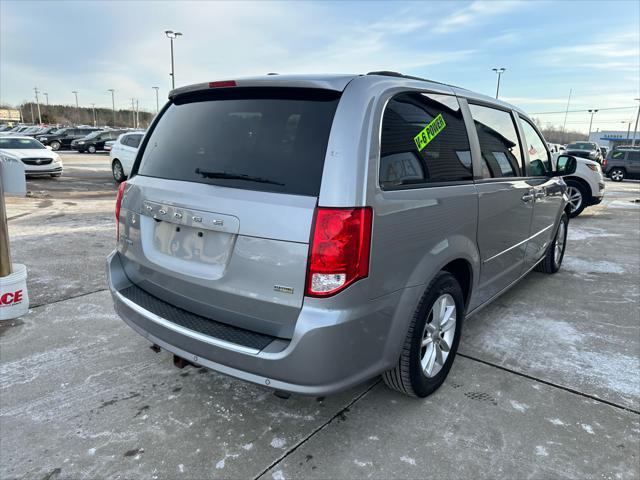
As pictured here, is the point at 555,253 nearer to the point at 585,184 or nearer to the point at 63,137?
the point at 585,184

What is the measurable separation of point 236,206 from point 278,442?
1.28 m

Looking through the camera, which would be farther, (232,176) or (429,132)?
(429,132)

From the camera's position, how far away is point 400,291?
2.28 meters

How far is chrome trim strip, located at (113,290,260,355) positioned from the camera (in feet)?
6.87

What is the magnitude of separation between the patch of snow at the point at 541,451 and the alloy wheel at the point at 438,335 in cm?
68

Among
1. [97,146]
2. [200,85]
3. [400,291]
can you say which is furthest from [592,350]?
[97,146]

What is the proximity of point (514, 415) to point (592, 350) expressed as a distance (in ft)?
4.39

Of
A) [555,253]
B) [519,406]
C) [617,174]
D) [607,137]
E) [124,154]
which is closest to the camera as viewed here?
[519,406]

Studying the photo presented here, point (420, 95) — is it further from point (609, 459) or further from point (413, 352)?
point (609, 459)

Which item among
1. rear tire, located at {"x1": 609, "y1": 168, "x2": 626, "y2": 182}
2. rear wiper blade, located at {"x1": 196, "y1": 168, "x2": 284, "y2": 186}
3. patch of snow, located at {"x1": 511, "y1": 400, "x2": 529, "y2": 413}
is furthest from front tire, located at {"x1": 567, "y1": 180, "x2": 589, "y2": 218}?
rear tire, located at {"x1": 609, "y1": 168, "x2": 626, "y2": 182}

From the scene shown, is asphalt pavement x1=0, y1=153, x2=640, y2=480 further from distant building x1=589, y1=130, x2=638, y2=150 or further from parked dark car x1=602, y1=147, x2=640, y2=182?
distant building x1=589, y1=130, x2=638, y2=150

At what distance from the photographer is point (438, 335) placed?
2.80 m

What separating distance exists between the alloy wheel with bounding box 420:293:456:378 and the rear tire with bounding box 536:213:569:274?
2965mm

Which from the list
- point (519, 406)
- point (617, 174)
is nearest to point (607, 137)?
point (617, 174)
